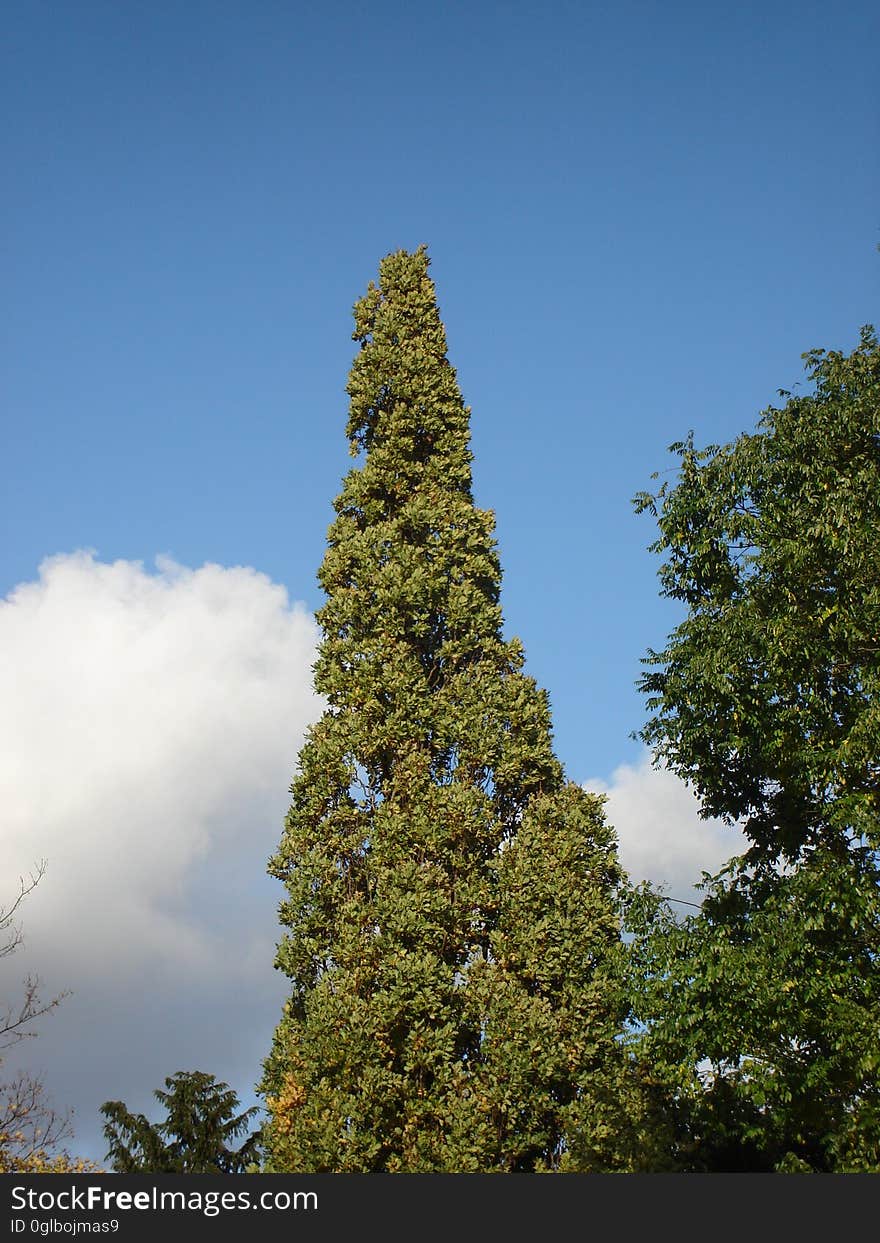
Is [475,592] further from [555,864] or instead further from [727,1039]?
[727,1039]

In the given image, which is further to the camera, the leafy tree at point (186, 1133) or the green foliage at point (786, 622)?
the leafy tree at point (186, 1133)

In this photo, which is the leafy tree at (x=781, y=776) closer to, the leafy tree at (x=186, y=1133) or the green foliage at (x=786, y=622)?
the green foliage at (x=786, y=622)

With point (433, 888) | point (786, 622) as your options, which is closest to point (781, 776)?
point (786, 622)

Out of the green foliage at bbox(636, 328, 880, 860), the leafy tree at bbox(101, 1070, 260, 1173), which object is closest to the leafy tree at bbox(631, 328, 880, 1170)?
the green foliage at bbox(636, 328, 880, 860)

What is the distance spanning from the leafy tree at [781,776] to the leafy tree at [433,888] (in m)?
1.37

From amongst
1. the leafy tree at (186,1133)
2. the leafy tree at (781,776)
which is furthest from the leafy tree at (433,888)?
the leafy tree at (186,1133)

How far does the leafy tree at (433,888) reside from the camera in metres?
14.0

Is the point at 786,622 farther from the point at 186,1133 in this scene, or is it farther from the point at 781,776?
the point at 186,1133

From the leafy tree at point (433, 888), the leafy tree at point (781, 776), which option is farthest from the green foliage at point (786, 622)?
the leafy tree at point (433, 888)

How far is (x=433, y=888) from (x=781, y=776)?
527 centimetres

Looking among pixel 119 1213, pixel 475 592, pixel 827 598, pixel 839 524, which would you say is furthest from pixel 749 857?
pixel 119 1213

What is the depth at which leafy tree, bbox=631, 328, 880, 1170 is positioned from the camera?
12.7m

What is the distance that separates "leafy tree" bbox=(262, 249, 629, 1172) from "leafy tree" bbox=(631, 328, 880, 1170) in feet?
4.50

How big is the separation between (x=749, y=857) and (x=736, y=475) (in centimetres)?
571
